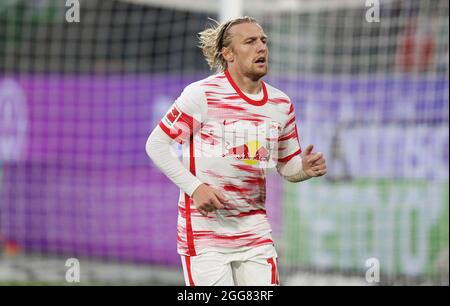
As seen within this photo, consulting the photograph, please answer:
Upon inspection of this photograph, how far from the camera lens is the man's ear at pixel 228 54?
5469 mm

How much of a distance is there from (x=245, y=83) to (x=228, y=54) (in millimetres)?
224

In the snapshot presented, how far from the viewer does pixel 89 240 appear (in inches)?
491

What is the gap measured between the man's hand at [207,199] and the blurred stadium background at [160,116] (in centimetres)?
486

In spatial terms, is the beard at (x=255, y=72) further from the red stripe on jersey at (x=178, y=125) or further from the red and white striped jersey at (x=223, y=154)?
the red stripe on jersey at (x=178, y=125)

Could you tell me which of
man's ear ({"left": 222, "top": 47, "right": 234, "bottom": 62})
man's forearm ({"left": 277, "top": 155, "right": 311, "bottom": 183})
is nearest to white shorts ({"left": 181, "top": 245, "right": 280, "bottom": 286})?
man's forearm ({"left": 277, "top": 155, "right": 311, "bottom": 183})

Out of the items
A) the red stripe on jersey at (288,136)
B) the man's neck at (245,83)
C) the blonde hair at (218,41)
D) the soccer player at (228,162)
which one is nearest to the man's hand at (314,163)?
the soccer player at (228,162)

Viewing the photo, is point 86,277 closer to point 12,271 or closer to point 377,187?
point 12,271

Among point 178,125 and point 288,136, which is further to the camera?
point 288,136

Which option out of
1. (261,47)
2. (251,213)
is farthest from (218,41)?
(251,213)

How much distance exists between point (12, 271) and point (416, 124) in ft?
17.0

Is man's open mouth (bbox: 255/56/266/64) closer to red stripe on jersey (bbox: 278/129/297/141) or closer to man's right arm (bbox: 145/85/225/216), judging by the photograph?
man's right arm (bbox: 145/85/225/216)

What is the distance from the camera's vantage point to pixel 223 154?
5297 millimetres

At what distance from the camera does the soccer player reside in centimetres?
527

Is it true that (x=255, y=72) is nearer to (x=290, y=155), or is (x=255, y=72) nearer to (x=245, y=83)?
(x=245, y=83)
